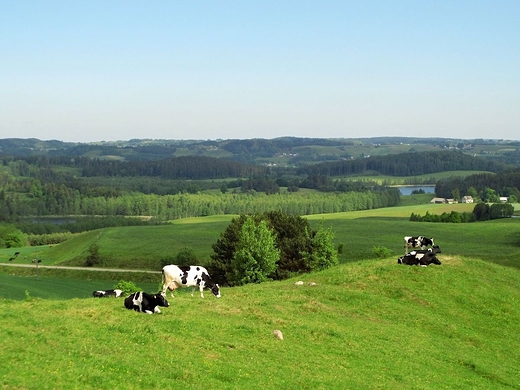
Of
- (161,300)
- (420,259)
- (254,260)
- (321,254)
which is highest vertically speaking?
(161,300)

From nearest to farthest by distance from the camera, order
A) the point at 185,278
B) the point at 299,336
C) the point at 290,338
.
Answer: the point at 290,338 → the point at 299,336 → the point at 185,278

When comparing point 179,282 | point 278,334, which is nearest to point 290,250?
point 179,282

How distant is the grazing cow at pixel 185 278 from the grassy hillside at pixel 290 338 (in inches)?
34.4

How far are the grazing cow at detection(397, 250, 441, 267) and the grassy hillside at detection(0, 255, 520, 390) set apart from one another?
4.04ft

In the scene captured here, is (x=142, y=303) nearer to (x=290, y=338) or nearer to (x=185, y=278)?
(x=185, y=278)

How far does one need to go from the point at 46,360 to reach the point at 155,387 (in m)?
3.12

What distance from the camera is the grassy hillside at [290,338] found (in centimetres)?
1703

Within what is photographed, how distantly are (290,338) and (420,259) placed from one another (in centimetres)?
1862

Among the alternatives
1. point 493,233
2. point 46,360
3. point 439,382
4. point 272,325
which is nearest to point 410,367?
point 439,382

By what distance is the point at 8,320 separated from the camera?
765 inches

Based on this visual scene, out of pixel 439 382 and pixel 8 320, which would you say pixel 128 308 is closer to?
pixel 8 320

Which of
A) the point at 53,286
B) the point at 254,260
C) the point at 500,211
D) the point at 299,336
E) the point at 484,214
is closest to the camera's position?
the point at 299,336

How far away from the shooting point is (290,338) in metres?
23.8

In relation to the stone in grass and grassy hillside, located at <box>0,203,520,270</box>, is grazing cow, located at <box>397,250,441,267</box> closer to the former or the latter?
the stone in grass
